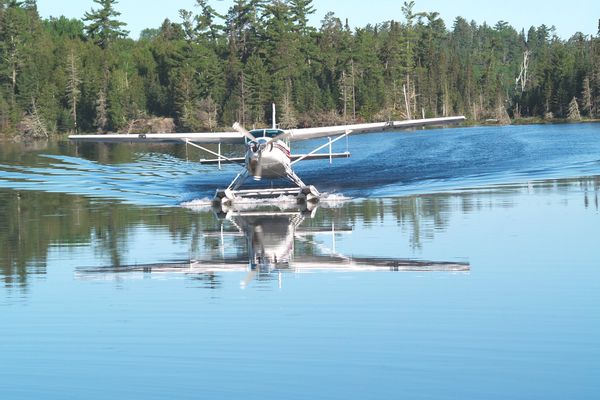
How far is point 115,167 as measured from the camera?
35469mm

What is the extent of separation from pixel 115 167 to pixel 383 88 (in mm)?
56623

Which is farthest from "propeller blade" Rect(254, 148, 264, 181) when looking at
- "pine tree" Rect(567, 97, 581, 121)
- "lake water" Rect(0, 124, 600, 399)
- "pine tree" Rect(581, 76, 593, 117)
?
"pine tree" Rect(581, 76, 593, 117)

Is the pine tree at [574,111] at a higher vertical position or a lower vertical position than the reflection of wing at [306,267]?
higher

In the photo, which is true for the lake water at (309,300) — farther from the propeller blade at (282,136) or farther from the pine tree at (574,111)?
the pine tree at (574,111)

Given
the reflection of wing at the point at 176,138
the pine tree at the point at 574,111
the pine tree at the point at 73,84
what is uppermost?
the pine tree at the point at 73,84

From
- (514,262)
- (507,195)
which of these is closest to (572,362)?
(514,262)

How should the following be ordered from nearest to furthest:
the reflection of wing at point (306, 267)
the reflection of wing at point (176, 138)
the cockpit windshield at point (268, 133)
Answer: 1. the reflection of wing at point (306, 267)
2. the cockpit windshield at point (268, 133)
3. the reflection of wing at point (176, 138)

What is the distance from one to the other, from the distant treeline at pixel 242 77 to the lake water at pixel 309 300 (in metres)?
58.1

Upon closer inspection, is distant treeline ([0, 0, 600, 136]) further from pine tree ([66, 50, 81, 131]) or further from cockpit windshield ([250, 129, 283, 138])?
cockpit windshield ([250, 129, 283, 138])

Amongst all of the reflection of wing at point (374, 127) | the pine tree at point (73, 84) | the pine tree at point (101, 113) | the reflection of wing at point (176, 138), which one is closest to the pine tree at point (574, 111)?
the pine tree at point (101, 113)

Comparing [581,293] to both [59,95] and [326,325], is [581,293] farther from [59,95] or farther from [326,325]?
[59,95]

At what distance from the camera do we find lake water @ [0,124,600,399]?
692 centimetres

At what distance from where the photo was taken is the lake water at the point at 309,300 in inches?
272

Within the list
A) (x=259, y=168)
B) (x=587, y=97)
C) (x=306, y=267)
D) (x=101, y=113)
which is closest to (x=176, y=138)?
(x=259, y=168)
